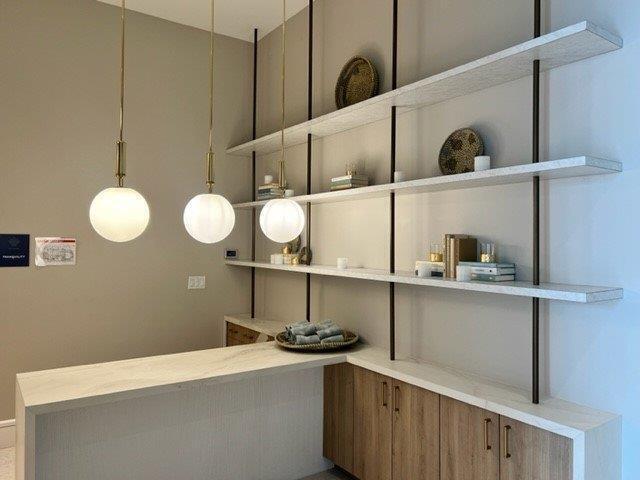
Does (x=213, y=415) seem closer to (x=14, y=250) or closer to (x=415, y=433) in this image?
(x=415, y=433)

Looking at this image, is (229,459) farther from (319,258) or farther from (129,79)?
(129,79)

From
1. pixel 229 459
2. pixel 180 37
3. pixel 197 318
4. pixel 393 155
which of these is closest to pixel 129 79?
pixel 180 37

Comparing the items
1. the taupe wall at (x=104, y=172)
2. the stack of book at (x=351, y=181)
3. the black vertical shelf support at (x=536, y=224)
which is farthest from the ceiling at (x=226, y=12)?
the black vertical shelf support at (x=536, y=224)

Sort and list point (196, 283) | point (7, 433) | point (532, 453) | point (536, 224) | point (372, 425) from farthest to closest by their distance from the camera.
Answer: point (196, 283) → point (7, 433) → point (372, 425) → point (536, 224) → point (532, 453)

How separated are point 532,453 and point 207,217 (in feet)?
5.48

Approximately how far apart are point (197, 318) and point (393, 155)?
2.39m

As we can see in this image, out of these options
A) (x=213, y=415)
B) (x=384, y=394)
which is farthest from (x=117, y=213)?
(x=384, y=394)

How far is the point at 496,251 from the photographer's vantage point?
2393mm

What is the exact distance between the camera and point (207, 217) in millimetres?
2021

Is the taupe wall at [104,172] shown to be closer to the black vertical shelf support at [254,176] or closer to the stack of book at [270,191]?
the black vertical shelf support at [254,176]

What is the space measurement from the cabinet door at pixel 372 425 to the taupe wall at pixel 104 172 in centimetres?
194

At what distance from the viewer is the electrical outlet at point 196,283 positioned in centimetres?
418

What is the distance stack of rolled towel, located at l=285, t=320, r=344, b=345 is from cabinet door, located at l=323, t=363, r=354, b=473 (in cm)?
18

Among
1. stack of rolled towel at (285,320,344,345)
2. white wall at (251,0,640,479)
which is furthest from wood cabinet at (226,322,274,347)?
stack of rolled towel at (285,320,344,345)
